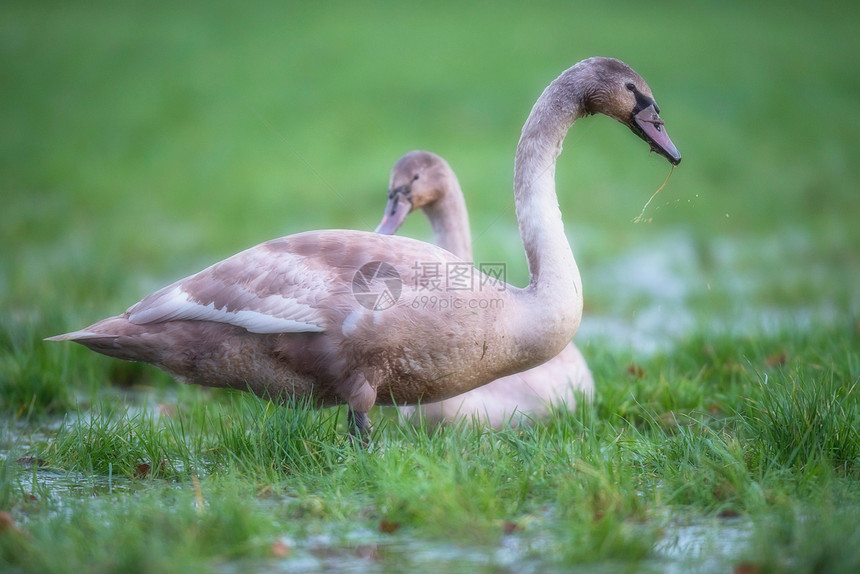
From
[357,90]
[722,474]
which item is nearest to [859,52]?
[357,90]

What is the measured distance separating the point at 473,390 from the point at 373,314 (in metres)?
0.97

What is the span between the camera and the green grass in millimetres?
3027

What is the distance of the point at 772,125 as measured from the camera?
1338 cm

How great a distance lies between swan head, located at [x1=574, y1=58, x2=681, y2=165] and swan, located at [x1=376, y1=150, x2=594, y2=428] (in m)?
1.16

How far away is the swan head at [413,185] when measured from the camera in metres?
5.15

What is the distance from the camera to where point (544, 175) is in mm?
4176

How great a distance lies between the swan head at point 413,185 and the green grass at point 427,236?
1223 millimetres

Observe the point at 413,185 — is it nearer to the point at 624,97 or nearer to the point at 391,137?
the point at 624,97

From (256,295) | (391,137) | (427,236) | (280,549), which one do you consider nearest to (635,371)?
(256,295)

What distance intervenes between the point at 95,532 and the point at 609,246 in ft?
23.2

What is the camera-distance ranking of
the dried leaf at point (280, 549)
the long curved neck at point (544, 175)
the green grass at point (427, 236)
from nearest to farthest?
the dried leaf at point (280, 549) < the green grass at point (427, 236) < the long curved neck at point (544, 175)

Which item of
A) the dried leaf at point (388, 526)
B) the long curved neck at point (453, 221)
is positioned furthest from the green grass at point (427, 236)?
the long curved neck at point (453, 221)

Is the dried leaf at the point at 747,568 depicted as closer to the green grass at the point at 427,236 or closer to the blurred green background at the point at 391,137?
the green grass at the point at 427,236

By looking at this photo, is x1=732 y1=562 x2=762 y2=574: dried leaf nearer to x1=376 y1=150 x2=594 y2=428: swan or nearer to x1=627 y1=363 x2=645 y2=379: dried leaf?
x1=376 y1=150 x2=594 y2=428: swan
